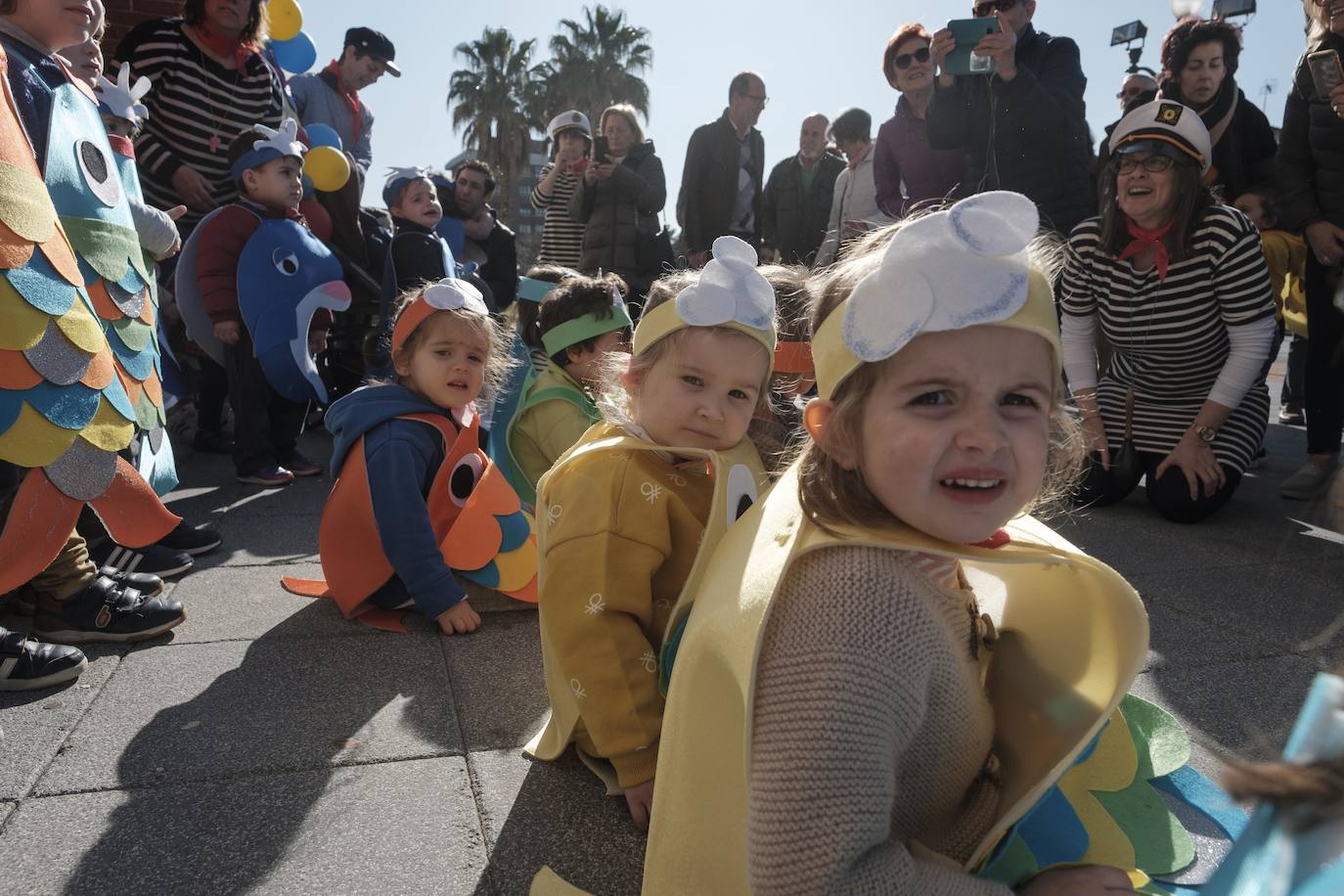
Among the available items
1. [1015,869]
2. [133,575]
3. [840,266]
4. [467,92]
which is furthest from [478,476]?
[467,92]

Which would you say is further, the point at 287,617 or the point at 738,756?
the point at 287,617

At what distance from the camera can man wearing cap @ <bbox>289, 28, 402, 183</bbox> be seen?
229 inches

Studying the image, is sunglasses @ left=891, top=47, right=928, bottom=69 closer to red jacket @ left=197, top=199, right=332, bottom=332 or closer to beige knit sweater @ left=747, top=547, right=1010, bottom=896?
Result: red jacket @ left=197, top=199, right=332, bottom=332

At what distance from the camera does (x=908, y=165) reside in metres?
4.79

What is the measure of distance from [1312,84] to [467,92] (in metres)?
32.7

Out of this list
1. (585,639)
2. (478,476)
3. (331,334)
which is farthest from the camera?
(331,334)

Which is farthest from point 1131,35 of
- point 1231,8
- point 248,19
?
point 248,19

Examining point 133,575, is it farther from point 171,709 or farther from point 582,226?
point 582,226

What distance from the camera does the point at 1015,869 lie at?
1.28 m

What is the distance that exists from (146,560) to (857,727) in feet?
9.41

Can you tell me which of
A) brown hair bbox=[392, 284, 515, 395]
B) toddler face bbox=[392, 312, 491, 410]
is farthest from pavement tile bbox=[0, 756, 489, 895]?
brown hair bbox=[392, 284, 515, 395]

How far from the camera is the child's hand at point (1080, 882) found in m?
1.09

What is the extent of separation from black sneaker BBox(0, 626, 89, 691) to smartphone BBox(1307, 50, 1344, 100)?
457 centimetres

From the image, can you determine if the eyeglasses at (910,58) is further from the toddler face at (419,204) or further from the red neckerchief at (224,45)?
the red neckerchief at (224,45)
